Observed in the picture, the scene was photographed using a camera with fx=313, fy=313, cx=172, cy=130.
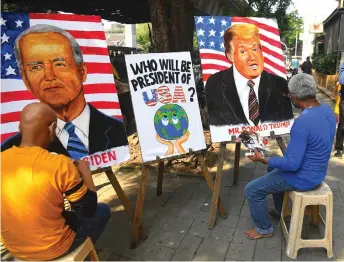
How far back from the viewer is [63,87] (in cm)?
239

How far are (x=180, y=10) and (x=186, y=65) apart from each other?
2.58m

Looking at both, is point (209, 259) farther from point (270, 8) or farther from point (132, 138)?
point (270, 8)

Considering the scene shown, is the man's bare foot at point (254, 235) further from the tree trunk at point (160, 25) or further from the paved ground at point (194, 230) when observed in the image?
the tree trunk at point (160, 25)

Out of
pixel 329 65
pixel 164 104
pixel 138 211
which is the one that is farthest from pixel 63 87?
pixel 329 65

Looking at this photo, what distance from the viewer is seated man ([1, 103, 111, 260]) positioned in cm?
164

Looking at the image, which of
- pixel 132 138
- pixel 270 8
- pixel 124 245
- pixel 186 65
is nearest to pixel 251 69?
pixel 186 65

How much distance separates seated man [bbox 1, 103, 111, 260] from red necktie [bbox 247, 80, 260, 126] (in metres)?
1.88

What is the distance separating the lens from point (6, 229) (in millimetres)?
1736

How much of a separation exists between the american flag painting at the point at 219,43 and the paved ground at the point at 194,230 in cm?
148

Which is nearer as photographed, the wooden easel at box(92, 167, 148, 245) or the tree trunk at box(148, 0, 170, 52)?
the wooden easel at box(92, 167, 148, 245)

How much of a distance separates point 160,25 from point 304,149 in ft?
11.2

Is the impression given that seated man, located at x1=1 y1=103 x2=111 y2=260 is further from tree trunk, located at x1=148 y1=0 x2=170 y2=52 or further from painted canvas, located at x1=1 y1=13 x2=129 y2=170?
tree trunk, located at x1=148 y1=0 x2=170 y2=52

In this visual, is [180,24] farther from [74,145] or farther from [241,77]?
[74,145]

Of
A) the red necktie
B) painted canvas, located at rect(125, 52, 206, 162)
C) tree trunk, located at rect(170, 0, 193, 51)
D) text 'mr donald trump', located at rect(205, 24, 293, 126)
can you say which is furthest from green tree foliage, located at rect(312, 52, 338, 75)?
painted canvas, located at rect(125, 52, 206, 162)
